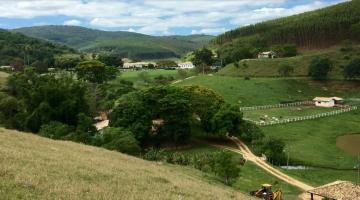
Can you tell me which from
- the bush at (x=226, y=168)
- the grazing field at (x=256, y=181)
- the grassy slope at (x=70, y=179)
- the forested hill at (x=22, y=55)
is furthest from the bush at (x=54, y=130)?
the forested hill at (x=22, y=55)

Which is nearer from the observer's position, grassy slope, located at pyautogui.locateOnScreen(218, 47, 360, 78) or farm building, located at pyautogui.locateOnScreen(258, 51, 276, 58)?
grassy slope, located at pyautogui.locateOnScreen(218, 47, 360, 78)

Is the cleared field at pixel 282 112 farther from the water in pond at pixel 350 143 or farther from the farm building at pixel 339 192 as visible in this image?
the farm building at pixel 339 192

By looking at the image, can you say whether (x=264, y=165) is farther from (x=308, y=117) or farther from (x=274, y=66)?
(x=274, y=66)

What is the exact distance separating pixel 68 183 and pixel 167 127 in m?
48.2

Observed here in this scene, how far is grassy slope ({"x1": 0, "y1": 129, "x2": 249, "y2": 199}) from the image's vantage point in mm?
17250

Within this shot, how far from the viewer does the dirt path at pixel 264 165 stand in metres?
49.8

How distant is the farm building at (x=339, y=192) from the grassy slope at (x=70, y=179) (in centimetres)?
1890

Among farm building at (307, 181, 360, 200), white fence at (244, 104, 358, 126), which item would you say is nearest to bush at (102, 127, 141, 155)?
farm building at (307, 181, 360, 200)

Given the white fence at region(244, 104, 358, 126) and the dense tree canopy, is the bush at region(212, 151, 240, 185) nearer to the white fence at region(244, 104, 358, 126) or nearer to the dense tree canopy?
the dense tree canopy

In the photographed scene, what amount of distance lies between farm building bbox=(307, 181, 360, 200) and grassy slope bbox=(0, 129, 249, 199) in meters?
18.9

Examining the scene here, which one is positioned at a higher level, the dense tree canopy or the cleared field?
the dense tree canopy

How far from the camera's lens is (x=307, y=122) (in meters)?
84.6

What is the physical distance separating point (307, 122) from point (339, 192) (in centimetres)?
4523

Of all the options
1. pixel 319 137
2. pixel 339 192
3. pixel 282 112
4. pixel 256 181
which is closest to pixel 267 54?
pixel 282 112
